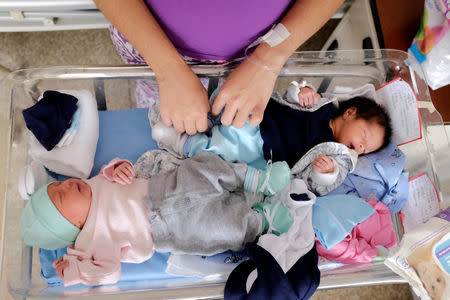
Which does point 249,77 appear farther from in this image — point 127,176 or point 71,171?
point 71,171

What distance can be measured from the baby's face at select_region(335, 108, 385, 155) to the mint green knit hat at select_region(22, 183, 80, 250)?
83 centimetres

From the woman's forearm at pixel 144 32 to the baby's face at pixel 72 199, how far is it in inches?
14.2

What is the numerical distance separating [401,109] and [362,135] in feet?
0.45

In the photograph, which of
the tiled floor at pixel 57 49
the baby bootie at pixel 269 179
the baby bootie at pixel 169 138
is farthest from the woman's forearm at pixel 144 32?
the tiled floor at pixel 57 49

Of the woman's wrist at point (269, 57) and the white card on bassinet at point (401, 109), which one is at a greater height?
the woman's wrist at point (269, 57)

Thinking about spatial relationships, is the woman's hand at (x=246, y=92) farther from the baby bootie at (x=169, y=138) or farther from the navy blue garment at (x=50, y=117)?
the navy blue garment at (x=50, y=117)

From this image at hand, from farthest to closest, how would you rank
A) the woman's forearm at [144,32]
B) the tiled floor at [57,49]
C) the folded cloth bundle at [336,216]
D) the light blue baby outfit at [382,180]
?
the tiled floor at [57,49]
the light blue baby outfit at [382,180]
the folded cloth bundle at [336,216]
the woman's forearm at [144,32]

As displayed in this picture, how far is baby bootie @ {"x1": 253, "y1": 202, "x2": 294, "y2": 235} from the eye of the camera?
95 centimetres

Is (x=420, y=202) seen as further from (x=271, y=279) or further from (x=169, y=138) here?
(x=169, y=138)

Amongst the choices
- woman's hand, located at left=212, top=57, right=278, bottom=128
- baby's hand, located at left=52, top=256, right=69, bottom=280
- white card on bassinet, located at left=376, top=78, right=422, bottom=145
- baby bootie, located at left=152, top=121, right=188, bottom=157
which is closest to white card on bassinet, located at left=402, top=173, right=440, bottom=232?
white card on bassinet, located at left=376, top=78, right=422, bottom=145

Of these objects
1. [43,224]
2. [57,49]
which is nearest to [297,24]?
[43,224]

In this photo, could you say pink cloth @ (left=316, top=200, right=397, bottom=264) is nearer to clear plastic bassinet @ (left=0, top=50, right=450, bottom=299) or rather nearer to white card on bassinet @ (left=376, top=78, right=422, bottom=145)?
clear plastic bassinet @ (left=0, top=50, right=450, bottom=299)

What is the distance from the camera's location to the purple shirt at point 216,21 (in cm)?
71

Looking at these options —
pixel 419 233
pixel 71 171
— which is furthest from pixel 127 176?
pixel 419 233
